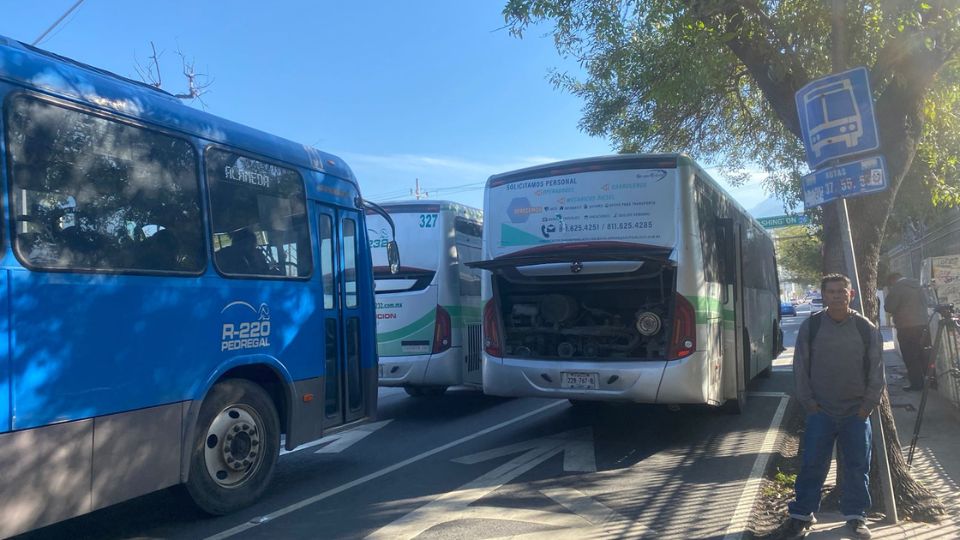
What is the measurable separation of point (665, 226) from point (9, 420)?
5.97m

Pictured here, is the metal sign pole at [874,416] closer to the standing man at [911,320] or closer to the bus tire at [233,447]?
the bus tire at [233,447]

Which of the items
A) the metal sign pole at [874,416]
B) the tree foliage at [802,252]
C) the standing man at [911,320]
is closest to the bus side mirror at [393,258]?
the metal sign pole at [874,416]

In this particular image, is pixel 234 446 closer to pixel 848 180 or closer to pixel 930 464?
pixel 848 180

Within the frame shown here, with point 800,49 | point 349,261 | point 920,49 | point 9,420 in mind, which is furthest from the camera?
point 800,49

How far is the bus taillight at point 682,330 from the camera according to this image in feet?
23.5

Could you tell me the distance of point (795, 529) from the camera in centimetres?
479

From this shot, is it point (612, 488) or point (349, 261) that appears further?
point (349, 261)

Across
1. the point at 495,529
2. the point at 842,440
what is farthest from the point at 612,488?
the point at 842,440

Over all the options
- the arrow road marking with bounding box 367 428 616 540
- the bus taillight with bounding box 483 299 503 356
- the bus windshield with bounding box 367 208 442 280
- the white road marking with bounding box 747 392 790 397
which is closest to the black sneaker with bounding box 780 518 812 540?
the arrow road marking with bounding box 367 428 616 540

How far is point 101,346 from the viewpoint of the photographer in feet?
14.5

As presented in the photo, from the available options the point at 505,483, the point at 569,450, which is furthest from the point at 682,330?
the point at 505,483

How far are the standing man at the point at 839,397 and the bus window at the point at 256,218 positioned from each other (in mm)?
4313

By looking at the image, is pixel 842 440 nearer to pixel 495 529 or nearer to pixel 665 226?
pixel 495 529

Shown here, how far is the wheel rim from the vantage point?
5.34 metres
